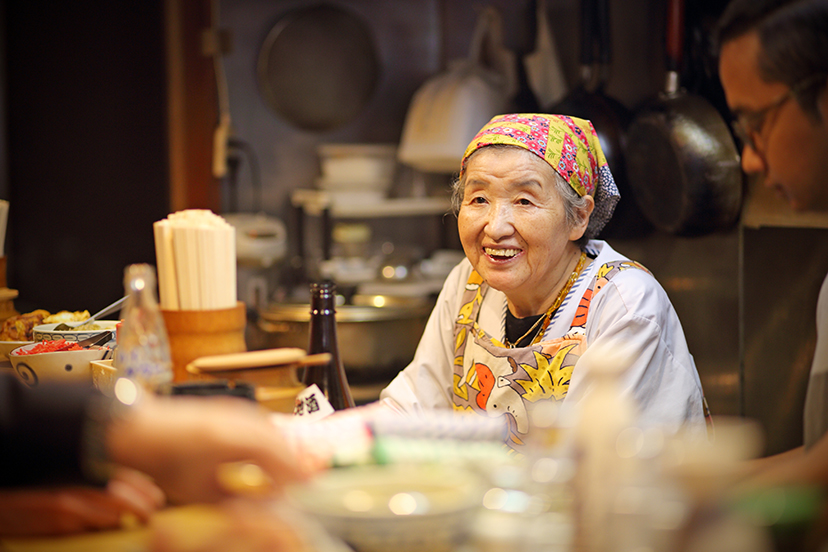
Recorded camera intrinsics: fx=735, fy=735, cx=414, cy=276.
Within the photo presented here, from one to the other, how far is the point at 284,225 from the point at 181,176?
617 mm

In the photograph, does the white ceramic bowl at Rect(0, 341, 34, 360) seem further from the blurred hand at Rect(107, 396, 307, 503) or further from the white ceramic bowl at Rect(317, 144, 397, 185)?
the white ceramic bowl at Rect(317, 144, 397, 185)

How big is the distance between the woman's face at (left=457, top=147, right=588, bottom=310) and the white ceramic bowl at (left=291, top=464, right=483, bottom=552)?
1.02m

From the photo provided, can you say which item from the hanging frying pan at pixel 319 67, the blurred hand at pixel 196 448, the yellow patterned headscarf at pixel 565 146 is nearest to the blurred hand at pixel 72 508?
the blurred hand at pixel 196 448

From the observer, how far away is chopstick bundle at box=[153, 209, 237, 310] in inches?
48.6

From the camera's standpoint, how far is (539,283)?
6.35 feet

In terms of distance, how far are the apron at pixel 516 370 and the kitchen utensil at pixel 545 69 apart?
1.86 meters

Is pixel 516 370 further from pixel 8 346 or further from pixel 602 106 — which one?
pixel 602 106

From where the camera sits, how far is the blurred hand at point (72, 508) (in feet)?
2.69

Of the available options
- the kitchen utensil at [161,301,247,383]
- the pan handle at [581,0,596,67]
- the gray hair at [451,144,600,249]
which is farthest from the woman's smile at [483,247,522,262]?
the pan handle at [581,0,596,67]

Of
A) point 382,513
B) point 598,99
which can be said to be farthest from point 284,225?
point 382,513

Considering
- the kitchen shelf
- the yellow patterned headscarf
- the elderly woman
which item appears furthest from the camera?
the kitchen shelf

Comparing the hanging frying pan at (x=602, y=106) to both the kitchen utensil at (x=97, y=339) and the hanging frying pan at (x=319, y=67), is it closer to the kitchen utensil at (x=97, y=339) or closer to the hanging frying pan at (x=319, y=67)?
the hanging frying pan at (x=319, y=67)

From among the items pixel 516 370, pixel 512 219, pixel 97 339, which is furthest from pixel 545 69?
pixel 97 339

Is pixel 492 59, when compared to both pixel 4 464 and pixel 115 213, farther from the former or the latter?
pixel 4 464
